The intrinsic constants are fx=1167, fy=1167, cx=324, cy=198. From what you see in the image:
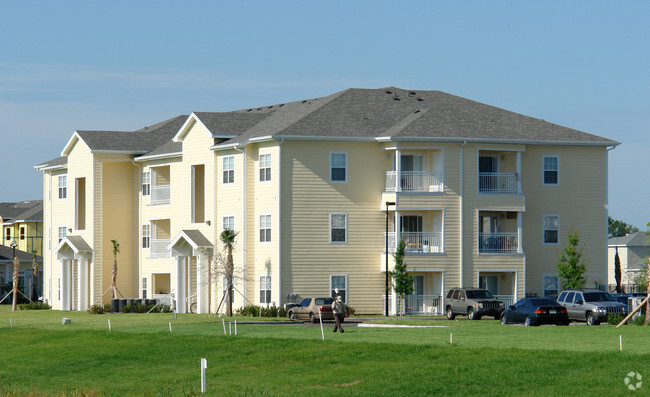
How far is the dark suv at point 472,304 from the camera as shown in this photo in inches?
2108

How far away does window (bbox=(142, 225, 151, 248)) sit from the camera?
7100cm

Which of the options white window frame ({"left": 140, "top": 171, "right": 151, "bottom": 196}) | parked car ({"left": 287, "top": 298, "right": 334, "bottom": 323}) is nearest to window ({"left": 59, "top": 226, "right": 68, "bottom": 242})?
white window frame ({"left": 140, "top": 171, "right": 151, "bottom": 196})

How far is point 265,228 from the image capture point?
5922 cm

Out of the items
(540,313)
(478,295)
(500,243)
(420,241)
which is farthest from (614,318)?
(420,241)

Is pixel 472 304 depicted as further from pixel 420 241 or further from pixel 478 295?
pixel 420 241

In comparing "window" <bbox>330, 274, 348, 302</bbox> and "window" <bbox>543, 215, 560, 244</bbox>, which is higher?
"window" <bbox>543, 215, 560, 244</bbox>

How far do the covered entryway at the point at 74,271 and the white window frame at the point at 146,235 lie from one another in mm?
3221

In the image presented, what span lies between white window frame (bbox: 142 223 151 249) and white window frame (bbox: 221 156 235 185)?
10.4 meters

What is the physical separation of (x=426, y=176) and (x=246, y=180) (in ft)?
30.3

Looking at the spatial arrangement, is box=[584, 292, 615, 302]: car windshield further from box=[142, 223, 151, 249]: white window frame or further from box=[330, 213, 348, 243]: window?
box=[142, 223, 151, 249]: white window frame

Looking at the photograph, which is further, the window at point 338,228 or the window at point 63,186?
the window at point 63,186

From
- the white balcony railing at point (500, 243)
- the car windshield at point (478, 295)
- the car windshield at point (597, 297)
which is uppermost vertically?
the white balcony railing at point (500, 243)

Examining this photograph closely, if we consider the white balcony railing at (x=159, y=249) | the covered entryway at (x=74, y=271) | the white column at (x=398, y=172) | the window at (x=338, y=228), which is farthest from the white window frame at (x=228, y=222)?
the covered entryway at (x=74, y=271)

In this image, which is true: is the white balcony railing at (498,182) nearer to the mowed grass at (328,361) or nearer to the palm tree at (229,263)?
the palm tree at (229,263)
